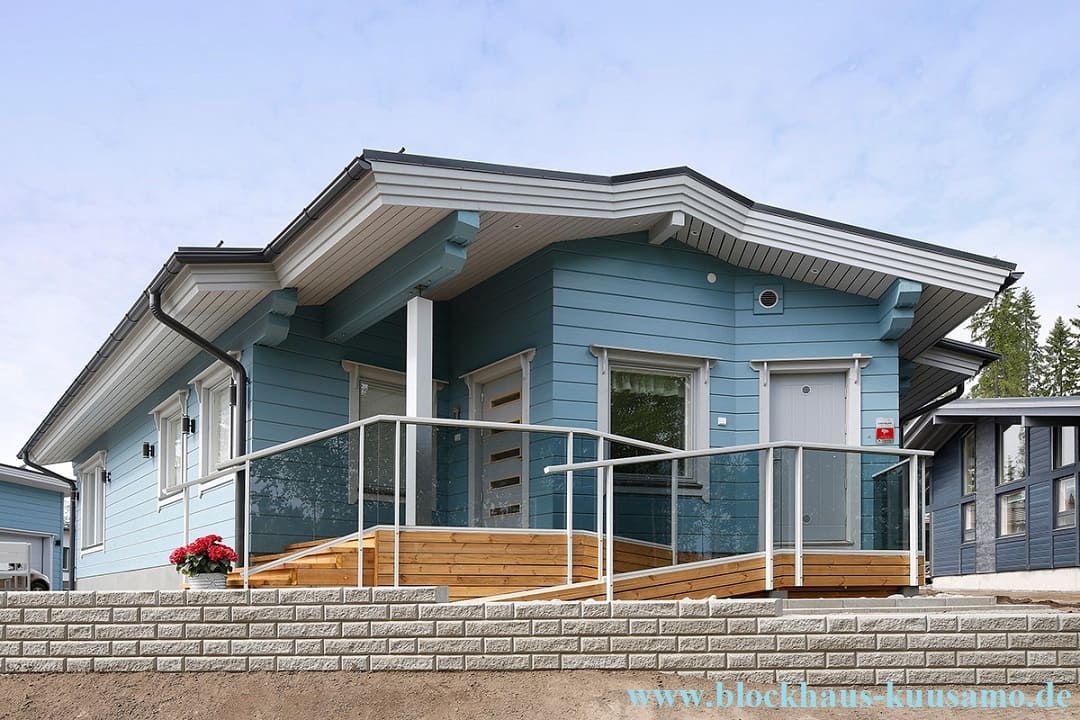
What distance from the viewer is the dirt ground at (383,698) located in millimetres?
7410

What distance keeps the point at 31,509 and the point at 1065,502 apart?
79.0ft

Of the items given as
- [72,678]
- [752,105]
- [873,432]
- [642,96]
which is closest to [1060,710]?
[873,432]

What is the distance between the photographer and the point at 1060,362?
44781 millimetres

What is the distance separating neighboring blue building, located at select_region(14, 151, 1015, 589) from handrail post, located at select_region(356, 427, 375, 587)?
0.92 meters

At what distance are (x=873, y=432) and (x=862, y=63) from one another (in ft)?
22.1

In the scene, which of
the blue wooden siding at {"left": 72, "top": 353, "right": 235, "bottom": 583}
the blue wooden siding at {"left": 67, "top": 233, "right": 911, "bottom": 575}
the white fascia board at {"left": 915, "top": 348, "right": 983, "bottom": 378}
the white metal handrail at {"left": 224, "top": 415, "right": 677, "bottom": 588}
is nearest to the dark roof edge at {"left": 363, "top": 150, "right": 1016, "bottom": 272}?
the blue wooden siding at {"left": 67, "top": 233, "right": 911, "bottom": 575}

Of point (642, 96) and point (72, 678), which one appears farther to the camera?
point (642, 96)

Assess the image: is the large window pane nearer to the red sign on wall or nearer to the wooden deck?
the red sign on wall

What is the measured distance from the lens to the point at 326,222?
10031 millimetres

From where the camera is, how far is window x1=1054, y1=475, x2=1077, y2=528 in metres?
19.8

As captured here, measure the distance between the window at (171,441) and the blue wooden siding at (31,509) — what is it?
14915 mm

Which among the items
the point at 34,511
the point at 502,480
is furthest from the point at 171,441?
the point at 34,511

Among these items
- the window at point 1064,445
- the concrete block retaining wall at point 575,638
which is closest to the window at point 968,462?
the window at point 1064,445

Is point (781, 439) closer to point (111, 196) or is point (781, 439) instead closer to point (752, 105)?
point (752, 105)
